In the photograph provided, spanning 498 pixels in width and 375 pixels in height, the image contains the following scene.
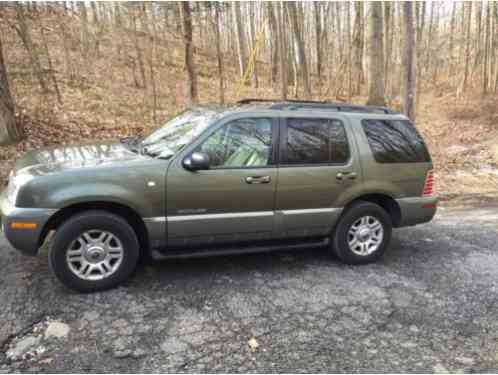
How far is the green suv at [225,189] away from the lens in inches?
143

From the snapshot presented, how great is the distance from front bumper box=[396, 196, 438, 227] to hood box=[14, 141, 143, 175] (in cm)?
A: 308

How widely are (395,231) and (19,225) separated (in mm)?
4852

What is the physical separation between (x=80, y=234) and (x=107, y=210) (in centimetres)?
32

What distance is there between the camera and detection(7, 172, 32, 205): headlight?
349 centimetres

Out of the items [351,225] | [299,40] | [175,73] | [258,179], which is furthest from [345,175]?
[175,73]

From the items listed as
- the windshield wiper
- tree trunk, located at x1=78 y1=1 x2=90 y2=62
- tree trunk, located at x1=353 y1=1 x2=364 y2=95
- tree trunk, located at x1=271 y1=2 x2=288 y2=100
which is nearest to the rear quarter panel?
the windshield wiper

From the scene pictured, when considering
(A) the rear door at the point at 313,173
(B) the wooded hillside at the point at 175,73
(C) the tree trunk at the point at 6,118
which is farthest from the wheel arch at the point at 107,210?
(C) the tree trunk at the point at 6,118

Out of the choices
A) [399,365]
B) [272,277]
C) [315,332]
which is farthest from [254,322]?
[399,365]

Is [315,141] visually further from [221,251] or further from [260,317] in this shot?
[260,317]

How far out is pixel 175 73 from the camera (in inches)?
754

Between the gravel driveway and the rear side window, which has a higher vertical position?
the rear side window

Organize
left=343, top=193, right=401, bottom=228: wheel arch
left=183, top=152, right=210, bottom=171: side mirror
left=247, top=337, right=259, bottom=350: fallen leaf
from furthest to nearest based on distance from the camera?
1. left=343, top=193, right=401, bottom=228: wheel arch
2. left=183, top=152, right=210, bottom=171: side mirror
3. left=247, top=337, right=259, bottom=350: fallen leaf

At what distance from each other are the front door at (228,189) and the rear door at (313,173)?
0.14 meters

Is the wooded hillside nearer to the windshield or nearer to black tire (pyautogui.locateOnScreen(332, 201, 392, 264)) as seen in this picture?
the windshield
